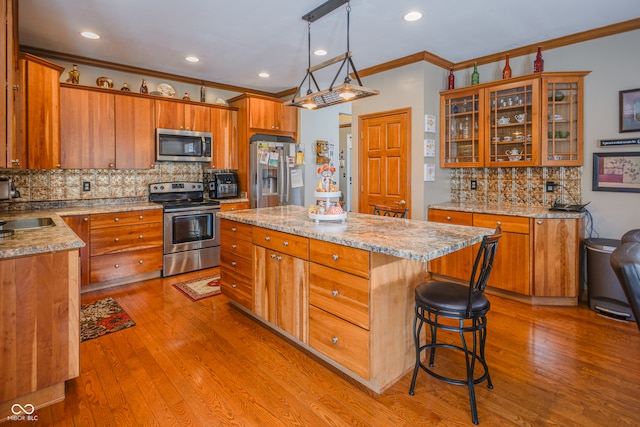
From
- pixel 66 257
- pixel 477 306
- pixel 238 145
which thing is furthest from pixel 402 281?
pixel 238 145

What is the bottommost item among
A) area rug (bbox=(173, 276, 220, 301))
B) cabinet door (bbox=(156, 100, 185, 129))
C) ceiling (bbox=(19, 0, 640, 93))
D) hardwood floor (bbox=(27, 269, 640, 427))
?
hardwood floor (bbox=(27, 269, 640, 427))

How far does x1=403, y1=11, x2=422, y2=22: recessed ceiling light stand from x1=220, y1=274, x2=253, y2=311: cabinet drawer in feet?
8.66

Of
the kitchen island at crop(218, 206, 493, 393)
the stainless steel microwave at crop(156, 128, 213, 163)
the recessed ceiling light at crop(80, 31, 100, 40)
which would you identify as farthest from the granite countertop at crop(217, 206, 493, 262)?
the recessed ceiling light at crop(80, 31, 100, 40)

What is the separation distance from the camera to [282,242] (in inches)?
103

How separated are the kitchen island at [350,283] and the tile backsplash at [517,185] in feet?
6.66

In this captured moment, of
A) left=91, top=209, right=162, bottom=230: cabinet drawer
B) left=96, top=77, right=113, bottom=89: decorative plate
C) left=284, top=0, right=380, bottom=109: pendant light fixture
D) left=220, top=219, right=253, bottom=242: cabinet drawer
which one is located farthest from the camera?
left=96, top=77, right=113, bottom=89: decorative plate

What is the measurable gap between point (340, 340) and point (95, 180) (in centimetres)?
383

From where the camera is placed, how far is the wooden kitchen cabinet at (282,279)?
246 centimetres

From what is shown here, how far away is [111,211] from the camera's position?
3.98m

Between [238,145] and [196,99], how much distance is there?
0.88 m

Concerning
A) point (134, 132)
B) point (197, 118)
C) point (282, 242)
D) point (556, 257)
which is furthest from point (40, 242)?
point (556, 257)

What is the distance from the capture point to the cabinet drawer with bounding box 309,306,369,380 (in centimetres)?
204

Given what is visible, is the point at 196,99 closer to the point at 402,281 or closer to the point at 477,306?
the point at 402,281

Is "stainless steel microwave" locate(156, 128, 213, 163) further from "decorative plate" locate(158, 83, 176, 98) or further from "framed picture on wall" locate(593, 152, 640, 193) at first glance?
"framed picture on wall" locate(593, 152, 640, 193)
